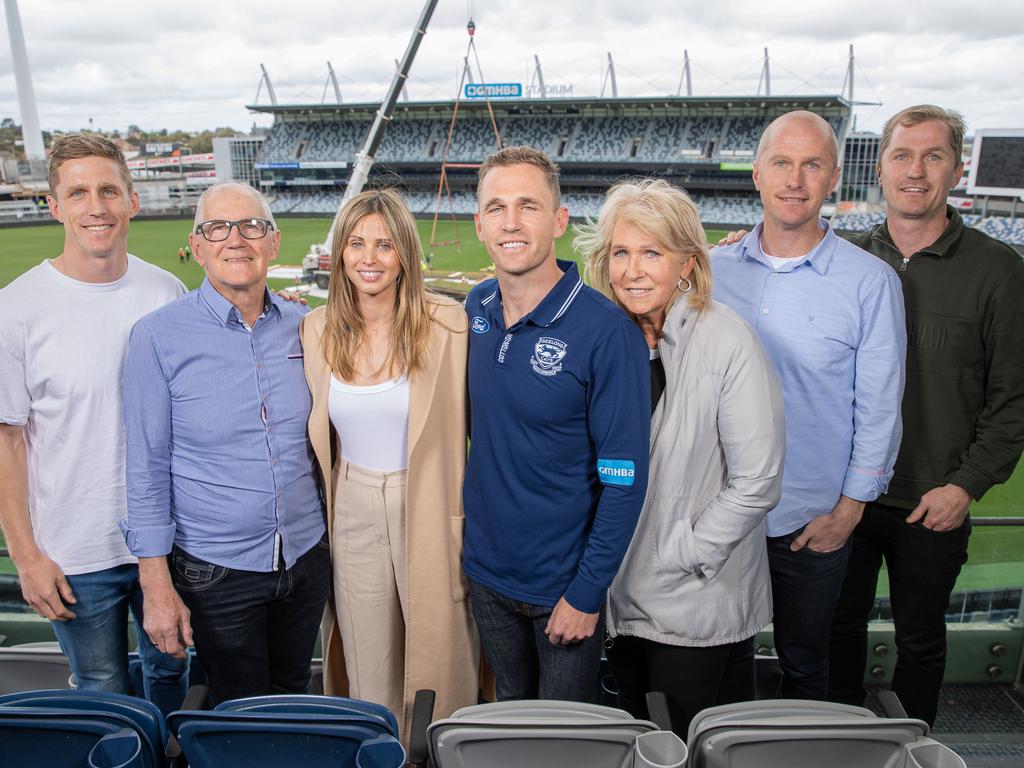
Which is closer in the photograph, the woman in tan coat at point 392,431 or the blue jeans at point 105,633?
the woman in tan coat at point 392,431

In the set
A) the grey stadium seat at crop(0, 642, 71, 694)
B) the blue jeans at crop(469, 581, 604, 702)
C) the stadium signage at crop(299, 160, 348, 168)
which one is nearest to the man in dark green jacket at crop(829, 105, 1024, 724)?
the blue jeans at crop(469, 581, 604, 702)

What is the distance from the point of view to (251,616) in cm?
196

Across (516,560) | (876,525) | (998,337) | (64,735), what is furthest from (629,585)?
(998,337)

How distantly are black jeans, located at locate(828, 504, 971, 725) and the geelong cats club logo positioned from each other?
129 cm

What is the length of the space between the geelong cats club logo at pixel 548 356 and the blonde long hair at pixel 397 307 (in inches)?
13.3

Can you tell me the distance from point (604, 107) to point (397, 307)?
141ft

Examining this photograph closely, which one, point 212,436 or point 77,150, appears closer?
point 212,436

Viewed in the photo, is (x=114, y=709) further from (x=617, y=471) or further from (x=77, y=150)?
(x=77, y=150)

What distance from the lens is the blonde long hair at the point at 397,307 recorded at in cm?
188

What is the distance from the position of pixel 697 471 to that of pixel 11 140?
8137 cm

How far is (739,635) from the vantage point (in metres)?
1.81

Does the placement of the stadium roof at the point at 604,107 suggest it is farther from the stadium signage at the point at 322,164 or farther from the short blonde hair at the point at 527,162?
the short blonde hair at the point at 527,162

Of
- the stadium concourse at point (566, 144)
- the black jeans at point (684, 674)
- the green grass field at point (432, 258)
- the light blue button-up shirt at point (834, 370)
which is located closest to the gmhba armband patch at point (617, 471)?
the black jeans at point (684, 674)

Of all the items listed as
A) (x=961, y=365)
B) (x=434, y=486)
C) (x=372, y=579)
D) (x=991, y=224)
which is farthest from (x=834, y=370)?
(x=991, y=224)
